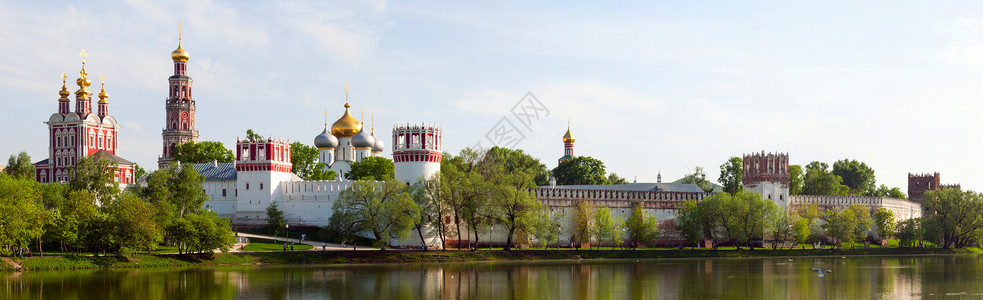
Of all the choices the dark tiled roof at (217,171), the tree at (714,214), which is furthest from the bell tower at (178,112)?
the tree at (714,214)

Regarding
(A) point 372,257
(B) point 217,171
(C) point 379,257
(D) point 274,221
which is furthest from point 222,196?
(C) point 379,257

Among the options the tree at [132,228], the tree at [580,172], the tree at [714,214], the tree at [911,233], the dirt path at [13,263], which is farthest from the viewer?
the tree at [580,172]

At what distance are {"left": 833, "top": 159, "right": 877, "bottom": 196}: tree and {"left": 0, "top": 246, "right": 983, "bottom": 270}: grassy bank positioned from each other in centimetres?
3755

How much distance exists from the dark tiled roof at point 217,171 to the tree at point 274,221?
6668 mm

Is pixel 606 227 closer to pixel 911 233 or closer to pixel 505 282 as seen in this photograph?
→ pixel 505 282

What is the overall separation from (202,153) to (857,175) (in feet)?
233

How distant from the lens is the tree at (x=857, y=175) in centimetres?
11138

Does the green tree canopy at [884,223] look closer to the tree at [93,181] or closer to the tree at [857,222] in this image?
the tree at [857,222]

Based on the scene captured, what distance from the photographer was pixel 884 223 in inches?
3172

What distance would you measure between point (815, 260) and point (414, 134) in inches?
1088

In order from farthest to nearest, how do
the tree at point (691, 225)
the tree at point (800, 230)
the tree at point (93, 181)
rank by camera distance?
the tree at point (800, 230), the tree at point (691, 225), the tree at point (93, 181)

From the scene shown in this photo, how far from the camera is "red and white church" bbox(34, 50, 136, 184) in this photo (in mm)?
91688

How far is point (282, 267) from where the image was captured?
172 feet

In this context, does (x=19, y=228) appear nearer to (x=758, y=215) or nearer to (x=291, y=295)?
(x=291, y=295)
